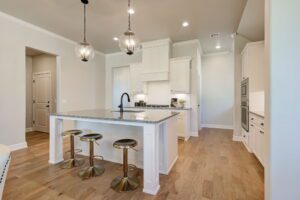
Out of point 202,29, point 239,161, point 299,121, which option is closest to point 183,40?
point 202,29

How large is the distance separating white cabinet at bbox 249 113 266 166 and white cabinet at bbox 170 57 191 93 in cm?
206

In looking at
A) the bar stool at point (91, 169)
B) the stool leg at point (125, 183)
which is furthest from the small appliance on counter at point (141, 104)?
the stool leg at point (125, 183)

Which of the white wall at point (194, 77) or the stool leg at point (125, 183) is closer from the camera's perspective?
the stool leg at point (125, 183)

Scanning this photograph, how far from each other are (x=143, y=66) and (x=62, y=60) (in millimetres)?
2615

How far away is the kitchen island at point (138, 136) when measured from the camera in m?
1.99

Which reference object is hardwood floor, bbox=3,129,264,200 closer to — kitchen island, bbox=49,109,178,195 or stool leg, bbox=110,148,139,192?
stool leg, bbox=110,148,139,192

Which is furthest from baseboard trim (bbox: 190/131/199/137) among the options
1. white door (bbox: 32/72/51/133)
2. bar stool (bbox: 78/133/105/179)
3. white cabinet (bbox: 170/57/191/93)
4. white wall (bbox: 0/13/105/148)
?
white door (bbox: 32/72/51/133)

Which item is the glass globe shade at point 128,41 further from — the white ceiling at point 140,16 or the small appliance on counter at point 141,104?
the small appliance on counter at point 141,104

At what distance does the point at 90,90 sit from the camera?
5.93 m

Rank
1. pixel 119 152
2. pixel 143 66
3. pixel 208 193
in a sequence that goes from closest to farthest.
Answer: pixel 208 193 < pixel 119 152 < pixel 143 66

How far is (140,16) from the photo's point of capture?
3.58 m

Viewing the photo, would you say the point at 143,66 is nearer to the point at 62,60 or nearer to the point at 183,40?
the point at 183,40

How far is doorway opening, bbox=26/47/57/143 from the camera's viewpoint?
5.43 metres

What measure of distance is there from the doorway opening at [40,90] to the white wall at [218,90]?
5949mm
